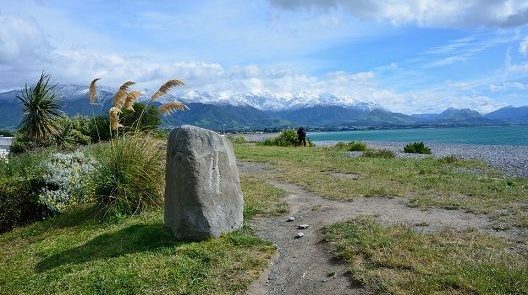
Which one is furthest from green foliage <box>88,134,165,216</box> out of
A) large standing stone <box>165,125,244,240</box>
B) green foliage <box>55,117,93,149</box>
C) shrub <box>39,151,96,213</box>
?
green foliage <box>55,117,93,149</box>

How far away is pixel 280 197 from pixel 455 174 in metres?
6.99

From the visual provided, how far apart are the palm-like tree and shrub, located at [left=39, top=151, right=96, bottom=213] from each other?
12.4 m

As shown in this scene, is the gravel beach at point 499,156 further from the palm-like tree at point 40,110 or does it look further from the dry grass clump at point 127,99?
the palm-like tree at point 40,110

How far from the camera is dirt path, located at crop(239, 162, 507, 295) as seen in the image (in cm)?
663

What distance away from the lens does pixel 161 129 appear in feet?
50.4

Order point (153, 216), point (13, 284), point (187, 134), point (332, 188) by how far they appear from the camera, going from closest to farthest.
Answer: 1. point (13, 284)
2. point (187, 134)
3. point (153, 216)
4. point (332, 188)

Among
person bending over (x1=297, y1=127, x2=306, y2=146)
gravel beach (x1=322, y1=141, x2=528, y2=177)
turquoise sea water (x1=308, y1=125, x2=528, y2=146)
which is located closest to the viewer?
gravel beach (x1=322, y1=141, x2=528, y2=177)

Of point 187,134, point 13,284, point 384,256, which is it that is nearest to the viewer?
point 384,256

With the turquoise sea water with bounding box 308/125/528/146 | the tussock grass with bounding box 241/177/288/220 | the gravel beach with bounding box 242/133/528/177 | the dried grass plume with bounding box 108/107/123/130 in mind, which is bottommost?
the turquoise sea water with bounding box 308/125/528/146

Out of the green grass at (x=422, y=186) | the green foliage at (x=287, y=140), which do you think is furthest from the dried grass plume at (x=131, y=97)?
the green foliage at (x=287, y=140)

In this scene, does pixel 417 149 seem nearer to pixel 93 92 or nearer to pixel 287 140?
pixel 287 140

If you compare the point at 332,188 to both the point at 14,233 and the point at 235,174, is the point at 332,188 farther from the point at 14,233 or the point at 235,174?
the point at 14,233

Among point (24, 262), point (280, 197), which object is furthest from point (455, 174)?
point (24, 262)

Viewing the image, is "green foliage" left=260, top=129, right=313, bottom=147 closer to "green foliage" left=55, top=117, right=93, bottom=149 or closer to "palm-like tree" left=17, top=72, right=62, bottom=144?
"green foliage" left=55, top=117, right=93, bottom=149
